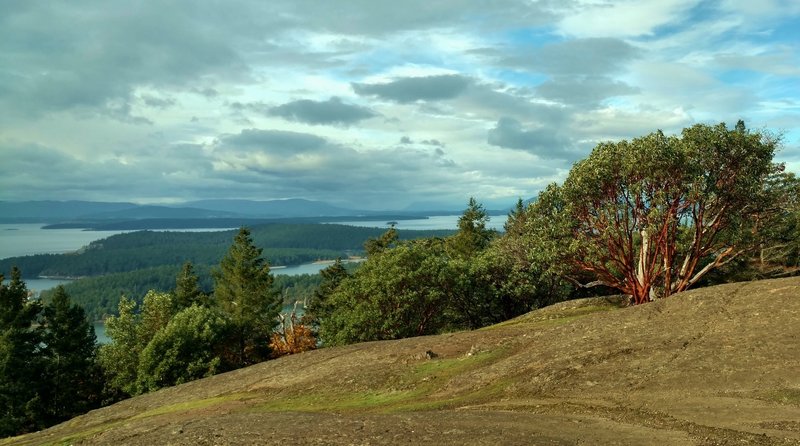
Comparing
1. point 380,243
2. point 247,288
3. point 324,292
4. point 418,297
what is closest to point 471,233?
point 380,243

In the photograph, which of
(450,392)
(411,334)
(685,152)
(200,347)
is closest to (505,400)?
(450,392)

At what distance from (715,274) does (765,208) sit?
23676mm

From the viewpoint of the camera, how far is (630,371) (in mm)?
20141

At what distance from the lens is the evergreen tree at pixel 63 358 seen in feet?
212

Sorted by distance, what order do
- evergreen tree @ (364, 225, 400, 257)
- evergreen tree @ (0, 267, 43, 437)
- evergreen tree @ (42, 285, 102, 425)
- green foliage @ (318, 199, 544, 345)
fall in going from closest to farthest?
green foliage @ (318, 199, 544, 345), evergreen tree @ (0, 267, 43, 437), evergreen tree @ (42, 285, 102, 425), evergreen tree @ (364, 225, 400, 257)

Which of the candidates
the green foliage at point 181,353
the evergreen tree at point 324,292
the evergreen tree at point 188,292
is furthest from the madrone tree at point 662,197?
the evergreen tree at point 188,292

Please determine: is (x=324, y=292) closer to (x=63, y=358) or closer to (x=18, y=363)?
(x=63, y=358)

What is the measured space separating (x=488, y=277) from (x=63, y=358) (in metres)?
51.8

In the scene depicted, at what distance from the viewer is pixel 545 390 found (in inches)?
812

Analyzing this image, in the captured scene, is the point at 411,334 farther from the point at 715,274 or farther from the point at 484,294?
the point at 715,274

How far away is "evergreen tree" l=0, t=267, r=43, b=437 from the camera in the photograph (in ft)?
192

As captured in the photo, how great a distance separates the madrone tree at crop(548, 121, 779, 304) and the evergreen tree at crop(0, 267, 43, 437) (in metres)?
59.6

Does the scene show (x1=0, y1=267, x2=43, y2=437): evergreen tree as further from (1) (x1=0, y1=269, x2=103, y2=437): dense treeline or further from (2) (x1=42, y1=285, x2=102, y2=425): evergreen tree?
(2) (x1=42, y1=285, x2=102, y2=425): evergreen tree

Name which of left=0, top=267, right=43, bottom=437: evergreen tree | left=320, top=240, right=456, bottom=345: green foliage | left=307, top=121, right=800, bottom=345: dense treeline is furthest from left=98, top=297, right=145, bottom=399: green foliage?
left=307, top=121, right=800, bottom=345: dense treeline
